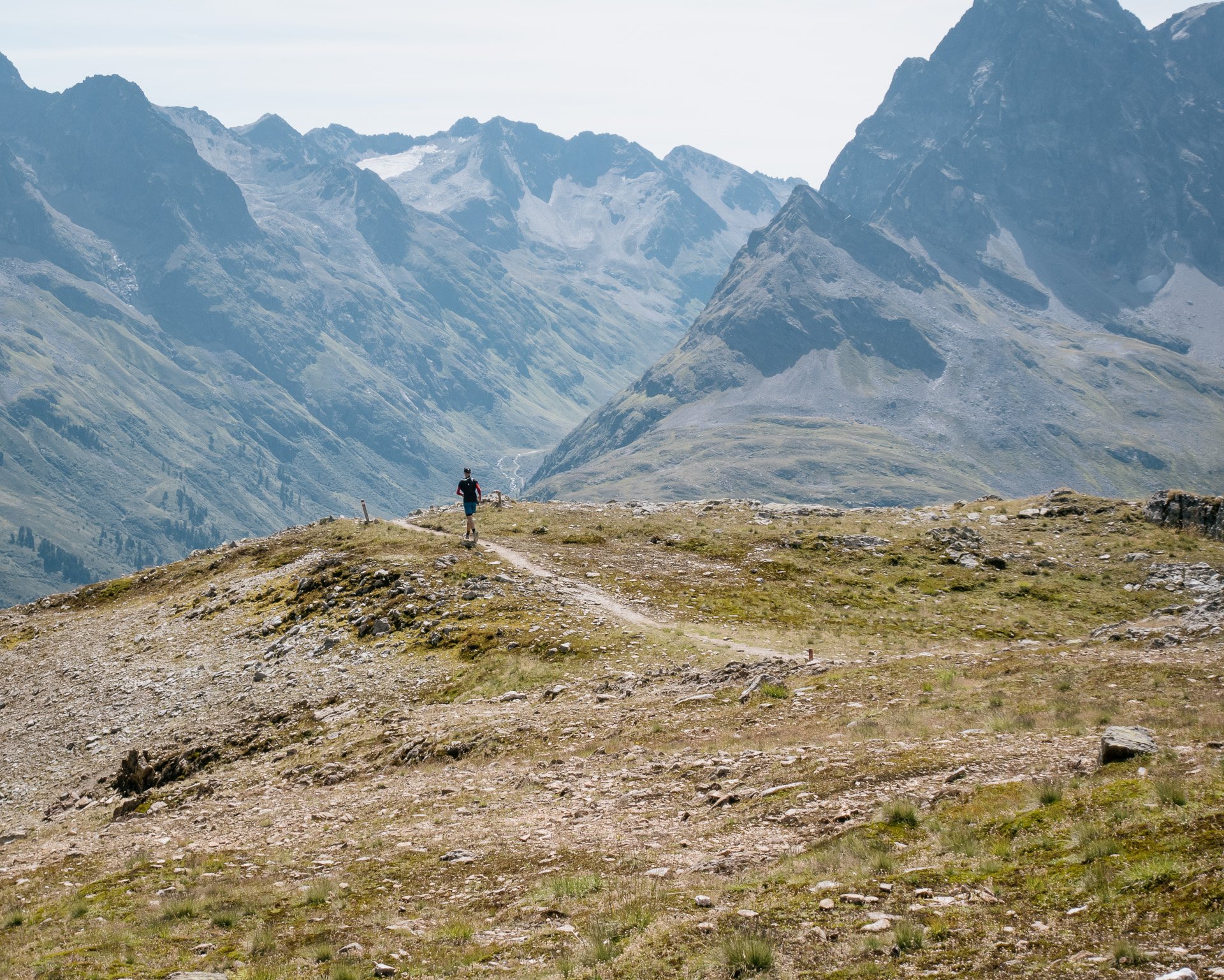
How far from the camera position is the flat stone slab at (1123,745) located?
54.3 ft

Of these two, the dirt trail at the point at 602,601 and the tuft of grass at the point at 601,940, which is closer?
the tuft of grass at the point at 601,940

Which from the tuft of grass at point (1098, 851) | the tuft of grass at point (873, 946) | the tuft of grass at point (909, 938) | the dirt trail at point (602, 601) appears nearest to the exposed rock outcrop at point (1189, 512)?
the dirt trail at point (602, 601)

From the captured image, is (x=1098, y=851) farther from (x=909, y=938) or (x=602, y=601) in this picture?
(x=602, y=601)

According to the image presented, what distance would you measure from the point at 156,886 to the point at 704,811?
1148 cm

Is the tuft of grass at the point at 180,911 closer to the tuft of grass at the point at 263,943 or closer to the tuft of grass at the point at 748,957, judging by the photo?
the tuft of grass at the point at 263,943

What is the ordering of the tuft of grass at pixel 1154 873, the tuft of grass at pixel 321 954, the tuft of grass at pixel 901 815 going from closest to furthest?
the tuft of grass at pixel 1154 873, the tuft of grass at pixel 321 954, the tuft of grass at pixel 901 815

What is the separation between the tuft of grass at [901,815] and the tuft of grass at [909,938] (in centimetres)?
450

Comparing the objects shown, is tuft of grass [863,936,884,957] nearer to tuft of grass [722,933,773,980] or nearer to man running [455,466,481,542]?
tuft of grass [722,933,773,980]

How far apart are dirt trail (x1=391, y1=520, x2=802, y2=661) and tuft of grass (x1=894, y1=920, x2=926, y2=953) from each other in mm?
20746

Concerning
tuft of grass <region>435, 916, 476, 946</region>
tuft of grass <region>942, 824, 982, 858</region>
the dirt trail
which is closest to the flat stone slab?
tuft of grass <region>942, 824, 982, 858</region>

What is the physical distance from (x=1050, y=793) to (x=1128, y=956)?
5.62 m

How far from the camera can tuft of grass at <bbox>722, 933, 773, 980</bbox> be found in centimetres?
1121

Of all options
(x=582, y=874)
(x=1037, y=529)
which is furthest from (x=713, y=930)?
(x=1037, y=529)

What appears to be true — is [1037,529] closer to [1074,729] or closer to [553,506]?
[553,506]
